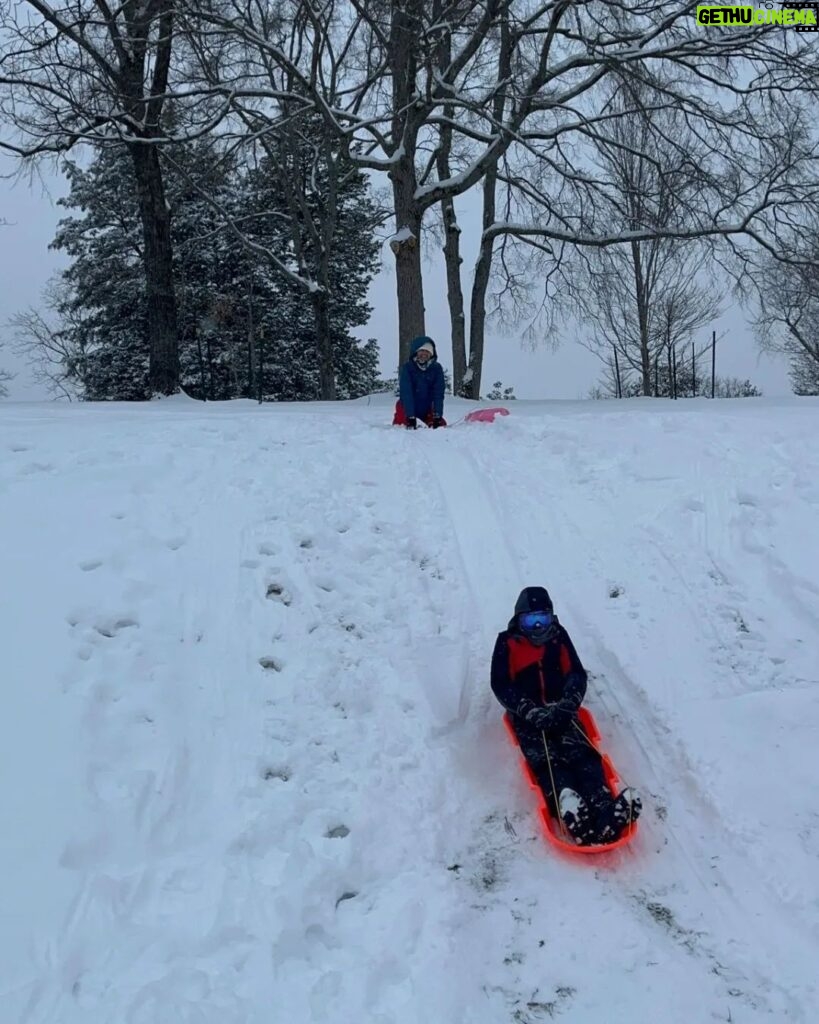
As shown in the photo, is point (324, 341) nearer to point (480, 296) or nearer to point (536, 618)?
point (480, 296)

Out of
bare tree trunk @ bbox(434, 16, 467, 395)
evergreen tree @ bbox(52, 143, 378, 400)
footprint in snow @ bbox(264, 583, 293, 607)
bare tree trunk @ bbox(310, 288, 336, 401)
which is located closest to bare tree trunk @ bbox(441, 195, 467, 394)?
bare tree trunk @ bbox(434, 16, 467, 395)

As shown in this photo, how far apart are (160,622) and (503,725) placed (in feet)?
6.91

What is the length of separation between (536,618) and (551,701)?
512 millimetres

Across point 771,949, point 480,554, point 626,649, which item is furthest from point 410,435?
point 771,949

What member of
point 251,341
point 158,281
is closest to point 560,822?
point 158,281

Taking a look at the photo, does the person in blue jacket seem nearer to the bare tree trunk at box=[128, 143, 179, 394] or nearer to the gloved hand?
the gloved hand

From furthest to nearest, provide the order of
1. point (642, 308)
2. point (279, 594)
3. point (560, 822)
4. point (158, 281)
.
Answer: point (642, 308)
point (158, 281)
point (279, 594)
point (560, 822)

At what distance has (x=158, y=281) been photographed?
12.5 m

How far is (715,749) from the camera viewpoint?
4.00 m

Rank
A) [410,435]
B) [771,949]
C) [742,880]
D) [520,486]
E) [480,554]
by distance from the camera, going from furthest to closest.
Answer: [410,435] < [520,486] < [480,554] < [742,880] < [771,949]

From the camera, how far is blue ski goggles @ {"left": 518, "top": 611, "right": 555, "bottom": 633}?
4414mm

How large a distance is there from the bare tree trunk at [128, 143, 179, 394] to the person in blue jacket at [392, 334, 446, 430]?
5.45 m

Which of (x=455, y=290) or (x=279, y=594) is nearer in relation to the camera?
(x=279, y=594)

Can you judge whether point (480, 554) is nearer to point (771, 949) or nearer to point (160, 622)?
point (160, 622)
